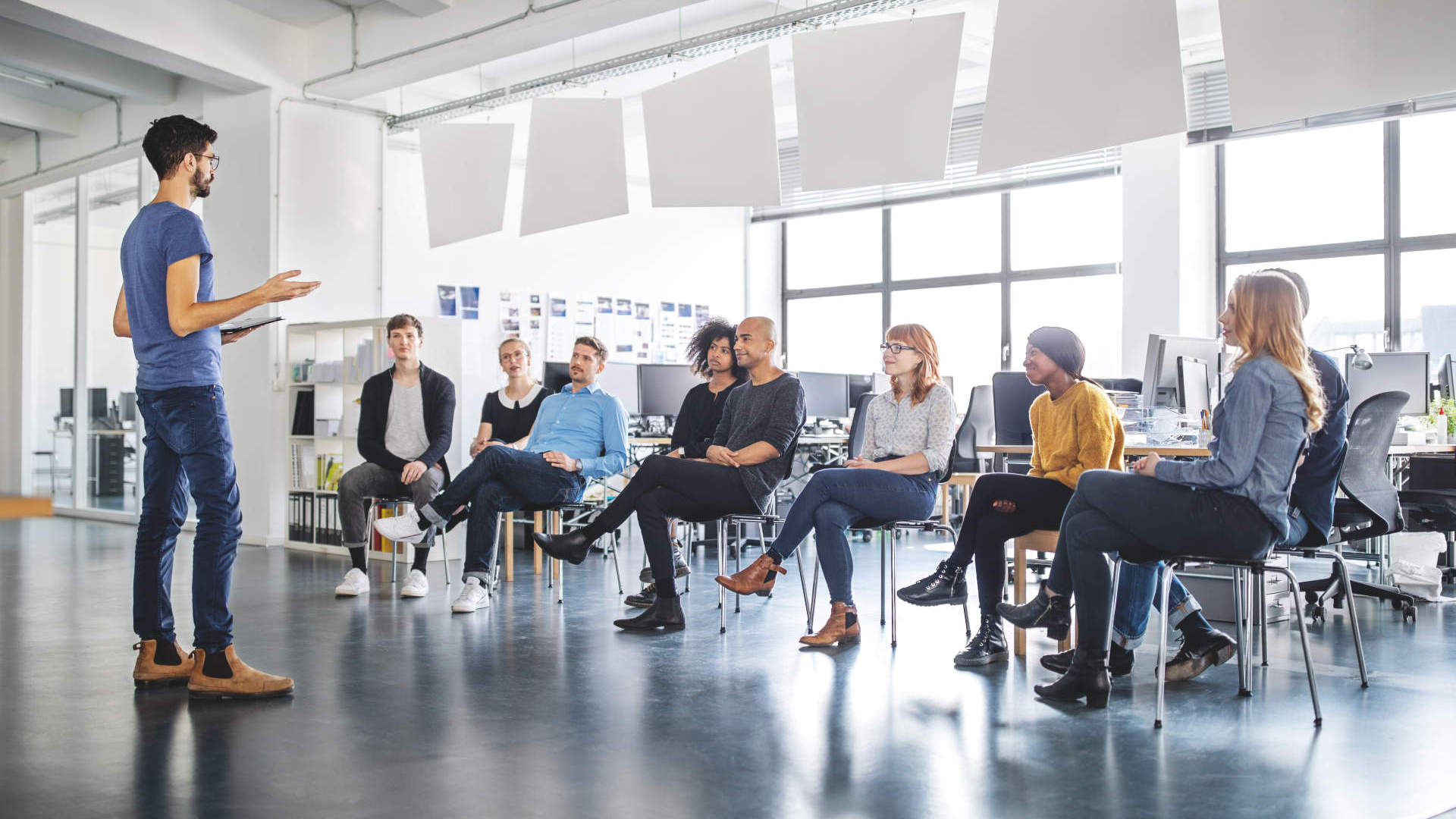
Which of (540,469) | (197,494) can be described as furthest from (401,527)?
(197,494)

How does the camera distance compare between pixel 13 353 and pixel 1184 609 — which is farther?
pixel 13 353

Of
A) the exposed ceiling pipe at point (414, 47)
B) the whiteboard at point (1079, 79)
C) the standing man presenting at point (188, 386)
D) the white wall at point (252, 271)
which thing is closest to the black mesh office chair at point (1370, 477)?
the whiteboard at point (1079, 79)

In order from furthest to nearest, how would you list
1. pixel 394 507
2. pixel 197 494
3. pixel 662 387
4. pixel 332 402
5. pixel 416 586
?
pixel 662 387, pixel 332 402, pixel 394 507, pixel 416 586, pixel 197 494

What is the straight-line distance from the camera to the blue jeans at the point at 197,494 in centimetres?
288

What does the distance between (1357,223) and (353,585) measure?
665 cm

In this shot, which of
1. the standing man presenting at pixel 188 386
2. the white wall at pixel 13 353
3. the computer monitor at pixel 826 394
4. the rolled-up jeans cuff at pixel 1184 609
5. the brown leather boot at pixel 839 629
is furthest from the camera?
the white wall at pixel 13 353

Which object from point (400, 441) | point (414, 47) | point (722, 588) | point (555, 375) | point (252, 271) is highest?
point (414, 47)

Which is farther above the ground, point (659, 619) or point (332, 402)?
point (332, 402)

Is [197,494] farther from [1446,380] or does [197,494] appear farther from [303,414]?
[1446,380]

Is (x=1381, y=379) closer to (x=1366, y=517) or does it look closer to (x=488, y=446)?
(x=1366, y=517)

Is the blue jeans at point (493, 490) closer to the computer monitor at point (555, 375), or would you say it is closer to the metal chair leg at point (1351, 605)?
the computer monitor at point (555, 375)

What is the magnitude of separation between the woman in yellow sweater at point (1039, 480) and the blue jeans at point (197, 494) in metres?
1.91

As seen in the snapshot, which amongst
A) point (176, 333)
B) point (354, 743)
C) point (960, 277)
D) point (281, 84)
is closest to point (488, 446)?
point (176, 333)

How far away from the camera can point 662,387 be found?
695 centimetres
